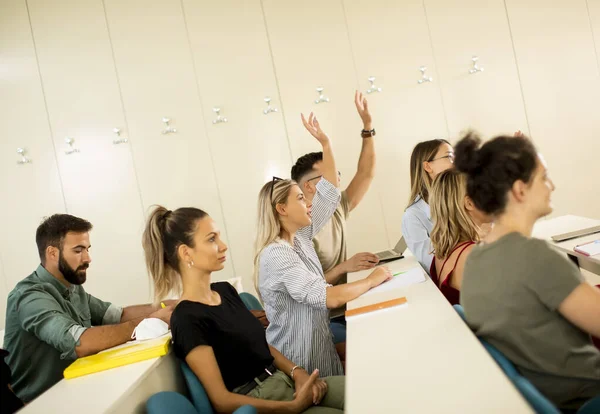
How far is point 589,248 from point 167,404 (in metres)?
1.83

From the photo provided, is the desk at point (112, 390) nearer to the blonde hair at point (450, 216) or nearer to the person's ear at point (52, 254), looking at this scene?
the person's ear at point (52, 254)

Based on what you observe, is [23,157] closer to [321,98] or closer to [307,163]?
[321,98]

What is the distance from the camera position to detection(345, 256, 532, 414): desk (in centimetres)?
116

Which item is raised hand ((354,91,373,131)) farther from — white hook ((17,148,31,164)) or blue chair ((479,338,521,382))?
white hook ((17,148,31,164))

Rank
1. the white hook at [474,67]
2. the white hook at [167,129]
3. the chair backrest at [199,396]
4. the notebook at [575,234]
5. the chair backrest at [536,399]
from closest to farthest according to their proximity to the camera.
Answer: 1. the chair backrest at [536,399]
2. the chair backrest at [199,396]
3. the notebook at [575,234]
4. the white hook at [474,67]
5. the white hook at [167,129]

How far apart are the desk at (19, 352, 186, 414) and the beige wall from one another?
3.15m

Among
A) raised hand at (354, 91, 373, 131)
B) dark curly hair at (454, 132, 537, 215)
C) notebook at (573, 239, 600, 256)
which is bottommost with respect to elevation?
notebook at (573, 239, 600, 256)

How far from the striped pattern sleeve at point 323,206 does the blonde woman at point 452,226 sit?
27.6 inches

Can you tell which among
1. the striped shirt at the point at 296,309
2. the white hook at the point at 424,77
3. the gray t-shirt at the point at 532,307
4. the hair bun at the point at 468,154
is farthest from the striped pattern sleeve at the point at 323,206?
the white hook at the point at 424,77

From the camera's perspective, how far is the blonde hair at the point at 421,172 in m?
3.18

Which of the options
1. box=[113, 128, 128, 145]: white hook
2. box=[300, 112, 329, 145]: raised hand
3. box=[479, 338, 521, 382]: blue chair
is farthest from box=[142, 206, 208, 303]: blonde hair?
box=[113, 128, 128, 145]: white hook

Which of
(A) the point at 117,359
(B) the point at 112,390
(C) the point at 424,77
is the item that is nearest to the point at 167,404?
(B) the point at 112,390

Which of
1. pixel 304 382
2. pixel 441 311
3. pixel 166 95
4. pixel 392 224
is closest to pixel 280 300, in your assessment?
pixel 304 382

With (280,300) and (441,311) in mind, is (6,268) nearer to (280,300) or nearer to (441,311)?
(280,300)
